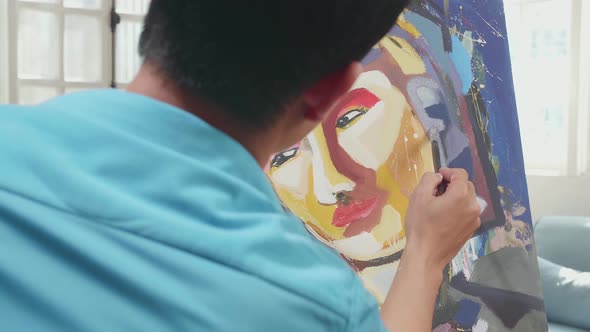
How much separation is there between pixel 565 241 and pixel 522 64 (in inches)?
41.5

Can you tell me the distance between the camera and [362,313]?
44 cm

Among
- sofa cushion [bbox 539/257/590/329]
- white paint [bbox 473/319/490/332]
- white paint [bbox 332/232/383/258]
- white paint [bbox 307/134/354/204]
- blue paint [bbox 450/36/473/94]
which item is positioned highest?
blue paint [bbox 450/36/473/94]

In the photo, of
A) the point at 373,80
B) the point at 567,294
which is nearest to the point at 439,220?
the point at 373,80

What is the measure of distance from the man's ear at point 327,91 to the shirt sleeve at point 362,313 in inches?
5.7

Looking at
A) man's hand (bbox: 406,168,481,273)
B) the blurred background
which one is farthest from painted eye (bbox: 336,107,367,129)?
the blurred background

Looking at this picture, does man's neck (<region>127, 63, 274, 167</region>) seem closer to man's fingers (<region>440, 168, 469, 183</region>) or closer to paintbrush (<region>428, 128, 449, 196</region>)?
man's fingers (<region>440, 168, 469, 183</region>)

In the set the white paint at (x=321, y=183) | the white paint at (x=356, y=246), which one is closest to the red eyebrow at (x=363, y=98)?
the white paint at (x=321, y=183)

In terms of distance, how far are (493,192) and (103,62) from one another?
2.51 metres

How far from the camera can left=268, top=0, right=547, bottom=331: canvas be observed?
1.17 meters

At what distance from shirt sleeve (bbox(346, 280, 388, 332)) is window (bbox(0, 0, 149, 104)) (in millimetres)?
2758

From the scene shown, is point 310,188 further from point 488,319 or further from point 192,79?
point 192,79

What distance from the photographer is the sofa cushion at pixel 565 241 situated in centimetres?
272

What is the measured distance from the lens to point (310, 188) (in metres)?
1.23

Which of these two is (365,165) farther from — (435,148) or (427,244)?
(427,244)
